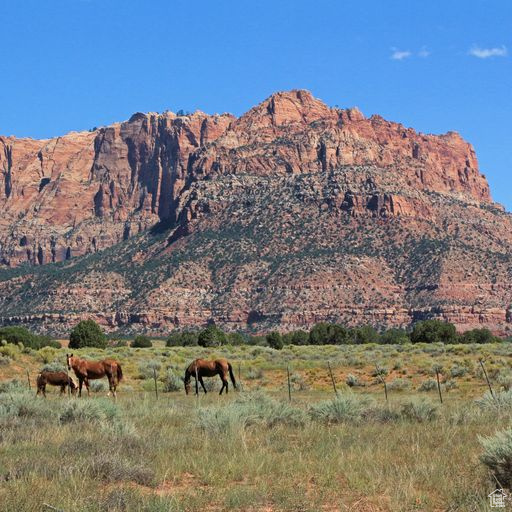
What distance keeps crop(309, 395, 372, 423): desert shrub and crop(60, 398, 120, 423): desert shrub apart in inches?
176

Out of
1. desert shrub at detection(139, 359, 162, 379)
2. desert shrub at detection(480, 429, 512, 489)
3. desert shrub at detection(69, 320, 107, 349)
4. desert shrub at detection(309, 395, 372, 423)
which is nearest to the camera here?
desert shrub at detection(480, 429, 512, 489)

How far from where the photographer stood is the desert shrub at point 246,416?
13531 mm

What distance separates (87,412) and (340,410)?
5.57m

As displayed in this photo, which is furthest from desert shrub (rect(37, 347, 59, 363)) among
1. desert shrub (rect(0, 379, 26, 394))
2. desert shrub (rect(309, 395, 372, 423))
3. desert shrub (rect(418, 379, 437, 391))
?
desert shrub (rect(309, 395, 372, 423))

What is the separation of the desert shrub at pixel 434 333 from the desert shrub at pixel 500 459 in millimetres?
66395

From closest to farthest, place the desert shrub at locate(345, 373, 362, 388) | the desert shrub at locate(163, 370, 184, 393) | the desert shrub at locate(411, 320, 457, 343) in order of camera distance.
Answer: the desert shrub at locate(163, 370, 184, 393) < the desert shrub at locate(345, 373, 362, 388) < the desert shrub at locate(411, 320, 457, 343)

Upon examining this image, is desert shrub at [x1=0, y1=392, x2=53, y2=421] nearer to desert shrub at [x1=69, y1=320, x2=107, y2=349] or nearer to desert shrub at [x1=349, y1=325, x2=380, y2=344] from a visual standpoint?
desert shrub at [x1=69, y1=320, x2=107, y2=349]

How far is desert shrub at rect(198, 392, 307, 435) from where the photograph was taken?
44.4 feet

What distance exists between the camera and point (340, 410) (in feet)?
51.1

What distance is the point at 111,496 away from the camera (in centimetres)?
846

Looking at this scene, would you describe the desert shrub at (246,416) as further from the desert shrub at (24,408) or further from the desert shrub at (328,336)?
the desert shrub at (328,336)

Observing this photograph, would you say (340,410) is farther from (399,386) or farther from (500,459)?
(399,386)

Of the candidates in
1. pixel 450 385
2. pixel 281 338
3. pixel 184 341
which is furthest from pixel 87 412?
pixel 184 341

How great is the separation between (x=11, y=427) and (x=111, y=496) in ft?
20.2
